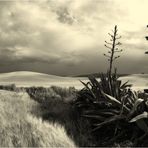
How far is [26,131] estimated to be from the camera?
34.8ft

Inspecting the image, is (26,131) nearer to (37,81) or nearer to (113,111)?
(113,111)

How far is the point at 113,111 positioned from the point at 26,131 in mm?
2641

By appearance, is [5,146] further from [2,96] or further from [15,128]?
[2,96]

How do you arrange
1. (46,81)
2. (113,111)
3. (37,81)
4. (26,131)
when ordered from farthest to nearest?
(46,81), (37,81), (113,111), (26,131)

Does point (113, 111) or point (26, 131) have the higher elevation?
point (113, 111)

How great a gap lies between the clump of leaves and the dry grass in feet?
3.91

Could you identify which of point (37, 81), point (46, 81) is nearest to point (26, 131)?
point (37, 81)

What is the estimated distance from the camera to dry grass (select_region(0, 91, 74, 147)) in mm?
10242

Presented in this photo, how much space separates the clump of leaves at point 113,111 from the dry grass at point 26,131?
119 centimetres

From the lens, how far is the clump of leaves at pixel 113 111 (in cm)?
1157

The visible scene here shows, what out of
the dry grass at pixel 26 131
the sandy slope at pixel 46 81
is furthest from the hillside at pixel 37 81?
the dry grass at pixel 26 131

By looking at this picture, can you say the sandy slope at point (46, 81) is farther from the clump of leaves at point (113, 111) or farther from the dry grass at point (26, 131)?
the dry grass at point (26, 131)

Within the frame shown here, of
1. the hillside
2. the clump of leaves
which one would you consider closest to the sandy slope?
the hillside

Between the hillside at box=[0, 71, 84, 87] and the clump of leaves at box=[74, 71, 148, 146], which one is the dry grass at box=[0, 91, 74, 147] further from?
the hillside at box=[0, 71, 84, 87]
